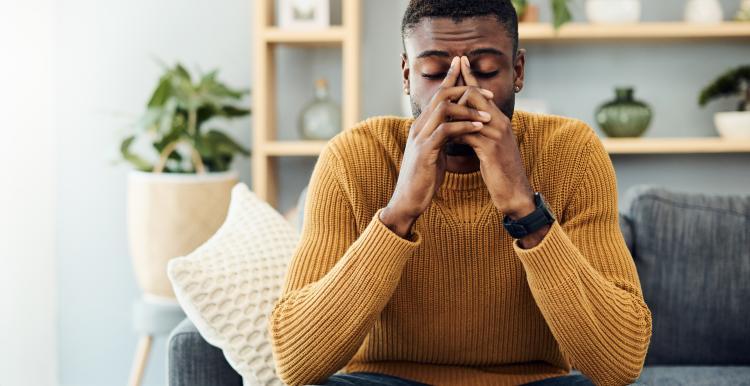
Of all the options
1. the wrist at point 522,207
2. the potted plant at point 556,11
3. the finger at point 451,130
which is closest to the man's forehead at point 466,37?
the finger at point 451,130

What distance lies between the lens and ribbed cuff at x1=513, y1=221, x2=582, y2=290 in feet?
3.86

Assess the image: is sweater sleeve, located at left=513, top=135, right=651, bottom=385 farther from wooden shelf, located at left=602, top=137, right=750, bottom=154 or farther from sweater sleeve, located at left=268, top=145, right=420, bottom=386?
wooden shelf, located at left=602, top=137, right=750, bottom=154

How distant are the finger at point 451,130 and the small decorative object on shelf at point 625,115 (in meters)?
1.55

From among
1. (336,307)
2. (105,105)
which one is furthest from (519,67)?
(105,105)

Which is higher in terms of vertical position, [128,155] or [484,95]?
[484,95]

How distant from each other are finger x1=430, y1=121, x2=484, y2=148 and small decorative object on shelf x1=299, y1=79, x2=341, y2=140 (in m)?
1.48

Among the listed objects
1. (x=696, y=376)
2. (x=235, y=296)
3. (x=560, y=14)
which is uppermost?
(x=560, y=14)

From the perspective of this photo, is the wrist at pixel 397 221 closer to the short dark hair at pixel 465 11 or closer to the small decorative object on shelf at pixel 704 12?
the short dark hair at pixel 465 11

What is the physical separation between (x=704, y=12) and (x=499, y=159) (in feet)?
5.65

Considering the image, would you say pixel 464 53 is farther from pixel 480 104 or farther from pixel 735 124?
pixel 735 124

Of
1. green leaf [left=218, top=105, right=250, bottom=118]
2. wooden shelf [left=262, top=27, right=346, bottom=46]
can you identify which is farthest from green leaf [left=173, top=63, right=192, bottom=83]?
wooden shelf [left=262, top=27, right=346, bottom=46]

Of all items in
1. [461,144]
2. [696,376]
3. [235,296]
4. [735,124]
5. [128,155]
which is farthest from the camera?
[735,124]

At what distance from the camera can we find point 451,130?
122cm

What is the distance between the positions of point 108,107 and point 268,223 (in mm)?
1436
